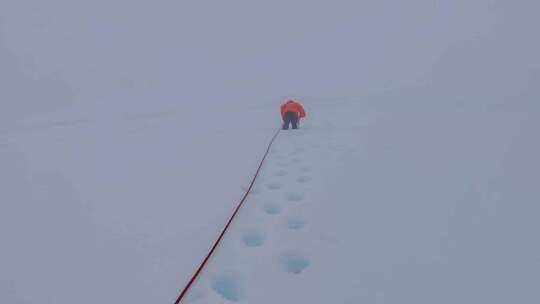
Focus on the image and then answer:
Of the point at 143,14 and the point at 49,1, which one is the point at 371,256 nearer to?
the point at 143,14

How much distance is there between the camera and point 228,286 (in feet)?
4.28

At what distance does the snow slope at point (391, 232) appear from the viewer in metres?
1.18

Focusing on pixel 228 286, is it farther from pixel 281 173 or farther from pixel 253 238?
pixel 281 173

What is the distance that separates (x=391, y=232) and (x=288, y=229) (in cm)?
52

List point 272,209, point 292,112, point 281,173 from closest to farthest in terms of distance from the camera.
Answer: point 272,209
point 281,173
point 292,112

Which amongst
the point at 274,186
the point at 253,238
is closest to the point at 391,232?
the point at 253,238

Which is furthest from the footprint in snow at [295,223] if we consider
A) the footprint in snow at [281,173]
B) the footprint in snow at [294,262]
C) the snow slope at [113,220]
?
the footprint in snow at [281,173]

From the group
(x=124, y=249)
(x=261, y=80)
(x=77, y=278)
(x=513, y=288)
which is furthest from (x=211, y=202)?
(x=261, y=80)

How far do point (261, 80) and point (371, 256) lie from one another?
1964 cm

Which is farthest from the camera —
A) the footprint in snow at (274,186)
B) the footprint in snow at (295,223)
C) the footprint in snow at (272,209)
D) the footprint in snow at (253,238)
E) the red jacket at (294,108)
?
the red jacket at (294,108)

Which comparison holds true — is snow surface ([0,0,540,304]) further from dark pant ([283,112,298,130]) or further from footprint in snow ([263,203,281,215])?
dark pant ([283,112,298,130])

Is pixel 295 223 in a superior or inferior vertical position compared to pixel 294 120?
inferior

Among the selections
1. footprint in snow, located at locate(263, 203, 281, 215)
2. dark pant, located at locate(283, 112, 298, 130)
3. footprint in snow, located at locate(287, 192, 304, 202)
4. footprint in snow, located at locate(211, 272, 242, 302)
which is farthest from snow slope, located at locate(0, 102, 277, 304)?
dark pant, located at locate(283, 112, 298, 130)

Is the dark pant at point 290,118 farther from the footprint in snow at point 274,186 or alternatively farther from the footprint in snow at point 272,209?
the footprint in snow at point 272,209
